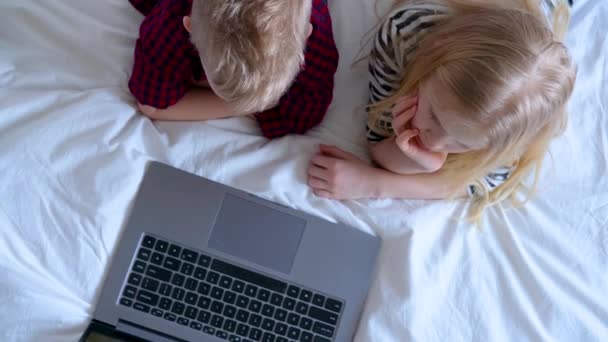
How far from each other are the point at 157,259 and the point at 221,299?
0.11m

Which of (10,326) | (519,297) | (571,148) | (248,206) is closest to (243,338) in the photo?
(248,206)

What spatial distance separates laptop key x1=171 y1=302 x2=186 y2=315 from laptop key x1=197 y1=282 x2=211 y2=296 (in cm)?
3

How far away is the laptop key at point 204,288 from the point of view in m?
0.79

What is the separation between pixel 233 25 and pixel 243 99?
0.10 meters

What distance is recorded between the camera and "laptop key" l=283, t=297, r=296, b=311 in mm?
797

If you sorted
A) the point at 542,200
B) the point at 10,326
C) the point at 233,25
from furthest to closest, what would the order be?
the point at 542,200 → the point at 10,326 → the point at 233,25

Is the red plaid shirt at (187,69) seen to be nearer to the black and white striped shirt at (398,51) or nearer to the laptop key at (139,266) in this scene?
the black and white striped shirt at (398,51)

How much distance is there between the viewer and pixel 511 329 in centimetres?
82

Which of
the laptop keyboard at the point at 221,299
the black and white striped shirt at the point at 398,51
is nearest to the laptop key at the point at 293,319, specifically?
the laptop keyboard at the point at 221,299

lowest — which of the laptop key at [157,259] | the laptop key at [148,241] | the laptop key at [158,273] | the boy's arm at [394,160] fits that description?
the laptop key at [158,273]

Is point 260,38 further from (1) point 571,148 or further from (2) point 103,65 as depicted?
(1) point 571,148

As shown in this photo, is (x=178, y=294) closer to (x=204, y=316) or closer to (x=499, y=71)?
(x=204, y=316)

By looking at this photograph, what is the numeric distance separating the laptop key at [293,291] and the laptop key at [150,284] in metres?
0.20

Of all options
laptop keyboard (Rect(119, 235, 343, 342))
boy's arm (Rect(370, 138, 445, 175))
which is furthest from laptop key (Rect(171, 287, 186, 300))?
boy's arm (Rect(370, 138, 445, 175))
